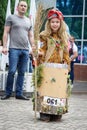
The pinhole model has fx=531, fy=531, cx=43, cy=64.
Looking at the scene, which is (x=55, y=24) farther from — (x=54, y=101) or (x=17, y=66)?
(x=17, y=66)

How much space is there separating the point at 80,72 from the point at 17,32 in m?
10.6

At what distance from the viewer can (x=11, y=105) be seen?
8.84 m

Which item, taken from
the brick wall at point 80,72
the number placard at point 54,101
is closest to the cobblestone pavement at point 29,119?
the number placard at point 54,101

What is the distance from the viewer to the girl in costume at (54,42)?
7.33 metres

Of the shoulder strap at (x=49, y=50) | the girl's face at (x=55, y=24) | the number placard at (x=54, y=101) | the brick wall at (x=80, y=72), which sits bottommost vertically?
the brick wall at (x=80, y=72)

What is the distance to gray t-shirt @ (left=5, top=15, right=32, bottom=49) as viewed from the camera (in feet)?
32.3

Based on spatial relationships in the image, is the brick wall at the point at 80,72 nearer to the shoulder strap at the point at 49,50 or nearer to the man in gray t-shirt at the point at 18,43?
the man in gray t-shirt at the point at 18,43

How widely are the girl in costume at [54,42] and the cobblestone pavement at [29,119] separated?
0.30m

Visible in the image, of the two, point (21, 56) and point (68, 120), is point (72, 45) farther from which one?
point (68, 120)

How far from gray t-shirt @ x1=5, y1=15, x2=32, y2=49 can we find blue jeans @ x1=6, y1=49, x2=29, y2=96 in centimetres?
11

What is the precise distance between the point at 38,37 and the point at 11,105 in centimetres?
198

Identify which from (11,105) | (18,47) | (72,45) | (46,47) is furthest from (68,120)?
(72,45)

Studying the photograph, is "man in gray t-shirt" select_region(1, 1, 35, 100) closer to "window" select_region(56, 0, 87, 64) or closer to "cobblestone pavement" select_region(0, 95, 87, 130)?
"cobblestone pavement" select_region(0, 95, 87, 130)

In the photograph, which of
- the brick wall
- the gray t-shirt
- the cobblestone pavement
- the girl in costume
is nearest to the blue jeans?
the gray t-shirt
